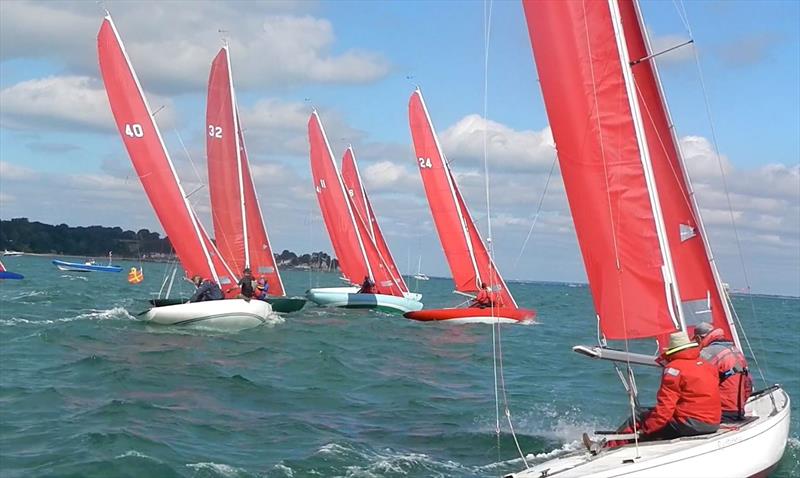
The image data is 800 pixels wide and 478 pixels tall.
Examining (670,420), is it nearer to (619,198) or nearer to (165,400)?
(619,198)

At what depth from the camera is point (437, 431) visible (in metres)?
12.3

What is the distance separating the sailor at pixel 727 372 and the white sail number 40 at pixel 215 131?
22.0 metres

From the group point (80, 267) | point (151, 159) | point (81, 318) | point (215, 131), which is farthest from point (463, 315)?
point (80, 267)

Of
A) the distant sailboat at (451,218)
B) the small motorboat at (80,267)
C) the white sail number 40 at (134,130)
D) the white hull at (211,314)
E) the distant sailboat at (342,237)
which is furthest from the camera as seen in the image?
the small motorboat at (80,267)

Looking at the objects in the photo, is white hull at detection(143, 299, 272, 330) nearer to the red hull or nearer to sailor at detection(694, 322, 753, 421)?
the red hull

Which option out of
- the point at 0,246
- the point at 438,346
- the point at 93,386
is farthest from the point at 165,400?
the point at 0,246

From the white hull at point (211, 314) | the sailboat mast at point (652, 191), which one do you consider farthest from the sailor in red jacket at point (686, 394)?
the white hull at point (211, 314)

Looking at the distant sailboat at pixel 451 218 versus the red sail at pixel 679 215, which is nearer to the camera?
the red sail at pixel 679 215

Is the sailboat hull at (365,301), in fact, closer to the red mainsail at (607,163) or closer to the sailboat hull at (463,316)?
the sailboat hull at (463,316)

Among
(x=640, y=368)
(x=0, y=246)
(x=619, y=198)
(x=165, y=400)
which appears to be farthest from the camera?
(x=0, y=246)

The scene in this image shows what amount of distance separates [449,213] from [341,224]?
209 inches

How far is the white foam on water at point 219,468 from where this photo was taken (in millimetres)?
9430

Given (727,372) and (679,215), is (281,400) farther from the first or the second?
(727,372)

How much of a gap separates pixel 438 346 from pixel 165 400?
10.7 meters
